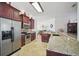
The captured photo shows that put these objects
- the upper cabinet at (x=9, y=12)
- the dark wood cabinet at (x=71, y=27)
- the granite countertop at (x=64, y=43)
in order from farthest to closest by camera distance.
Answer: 1. the upper cabinet at (x=9, y=12)
2. the dark wood cabinet at (x=71, y=27)
3. the granite countertop at (x=64, y=43)

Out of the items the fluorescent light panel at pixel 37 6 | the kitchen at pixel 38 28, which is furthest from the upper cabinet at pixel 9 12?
the fluorescent light panel at pixel 37 6

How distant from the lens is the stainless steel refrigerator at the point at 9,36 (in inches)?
96.8

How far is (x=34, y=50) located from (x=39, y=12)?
78 cm

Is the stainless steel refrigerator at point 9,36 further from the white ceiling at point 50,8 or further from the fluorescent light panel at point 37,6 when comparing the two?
the fluorescent light panel at point 37,6

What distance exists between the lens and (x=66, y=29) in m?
2.44

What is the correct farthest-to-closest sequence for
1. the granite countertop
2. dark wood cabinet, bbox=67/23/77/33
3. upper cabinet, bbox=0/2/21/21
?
upper cabinet, bbox=0/2/21/21
dark wood cabinet, bbox=67/23/77/33
the granite countertop

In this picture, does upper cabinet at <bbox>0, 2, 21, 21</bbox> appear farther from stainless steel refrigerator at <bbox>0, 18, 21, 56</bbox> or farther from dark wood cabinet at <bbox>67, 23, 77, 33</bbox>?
dark wood cabinet at <bbox>67, 23, 77, 33</bbox>

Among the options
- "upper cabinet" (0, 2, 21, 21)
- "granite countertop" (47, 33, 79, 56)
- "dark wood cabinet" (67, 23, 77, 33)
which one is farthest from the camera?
"upper cabinet" (0, 2, 21, 21)

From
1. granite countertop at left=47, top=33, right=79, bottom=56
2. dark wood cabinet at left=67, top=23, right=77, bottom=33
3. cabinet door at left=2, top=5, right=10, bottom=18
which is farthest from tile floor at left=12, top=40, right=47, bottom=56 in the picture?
cabinet door at left=2, top=5, right=10, bottom=18

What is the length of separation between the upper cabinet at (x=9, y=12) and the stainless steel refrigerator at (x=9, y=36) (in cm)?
11

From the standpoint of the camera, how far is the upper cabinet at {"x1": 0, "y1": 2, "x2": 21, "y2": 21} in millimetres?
2523

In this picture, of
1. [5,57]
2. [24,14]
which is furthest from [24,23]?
[5,57]

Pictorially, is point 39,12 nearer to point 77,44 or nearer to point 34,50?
point 34,50

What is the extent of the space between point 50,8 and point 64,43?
74 cm
